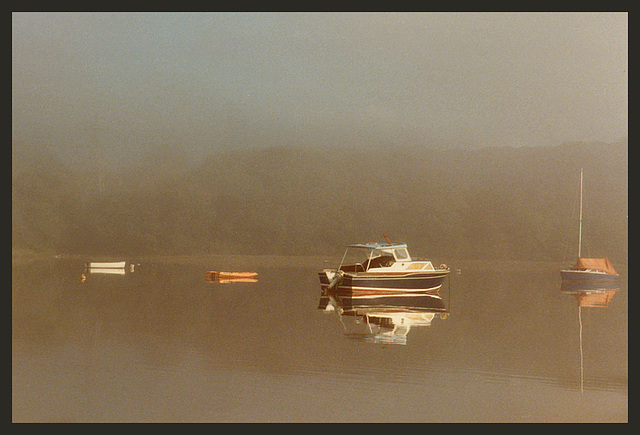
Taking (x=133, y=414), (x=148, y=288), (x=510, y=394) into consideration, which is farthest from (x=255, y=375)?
(x=148, y=288)

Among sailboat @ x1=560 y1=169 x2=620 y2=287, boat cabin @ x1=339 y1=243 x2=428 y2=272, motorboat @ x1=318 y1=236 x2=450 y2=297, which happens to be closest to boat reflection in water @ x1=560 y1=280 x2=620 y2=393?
sailboat @ x1=560 y1=169 x2=620 y2=287

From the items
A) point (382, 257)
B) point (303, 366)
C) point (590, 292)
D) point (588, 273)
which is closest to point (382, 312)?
point (382, 257)

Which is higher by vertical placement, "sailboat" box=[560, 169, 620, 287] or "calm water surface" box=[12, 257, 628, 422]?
"sailboat" box=[560, 169, 620, 287]

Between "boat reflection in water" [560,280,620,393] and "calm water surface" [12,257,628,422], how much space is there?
7.44 metres

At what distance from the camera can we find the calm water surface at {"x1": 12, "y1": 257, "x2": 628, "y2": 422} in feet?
69.9

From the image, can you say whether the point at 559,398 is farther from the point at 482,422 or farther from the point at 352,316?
the point at 352,316

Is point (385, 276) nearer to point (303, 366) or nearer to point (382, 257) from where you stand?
point (382, 257)

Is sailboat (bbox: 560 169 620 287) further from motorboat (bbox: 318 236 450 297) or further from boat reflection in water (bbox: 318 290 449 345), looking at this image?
motorboat (bbox: 318 236 450 297)

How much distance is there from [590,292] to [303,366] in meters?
53.9

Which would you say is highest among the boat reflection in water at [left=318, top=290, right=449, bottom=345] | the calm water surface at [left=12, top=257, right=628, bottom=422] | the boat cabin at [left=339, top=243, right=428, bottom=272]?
the boat cabin at [left=339, top=243, right=428, bottom=272]

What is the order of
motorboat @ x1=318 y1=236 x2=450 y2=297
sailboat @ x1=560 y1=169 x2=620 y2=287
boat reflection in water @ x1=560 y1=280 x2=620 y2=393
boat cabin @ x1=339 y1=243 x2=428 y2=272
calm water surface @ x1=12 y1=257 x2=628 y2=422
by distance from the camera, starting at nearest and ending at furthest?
calm water surface @ x1=12 y1=257 x2=628 y2=422
motorboat @ x1=318 y1=236 x2=450 y2=297
boat cabin @ x1=339 y1=243 x2=428 y2=272
boat reflection in water @ x1=560 y1=280 x2=620 y2=393
sailboat @ x1=560 y1=169 x2=620 y2=287

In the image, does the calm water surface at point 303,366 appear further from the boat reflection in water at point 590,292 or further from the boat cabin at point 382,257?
the boat cabin at point 382,257

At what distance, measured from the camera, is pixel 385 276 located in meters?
56.0

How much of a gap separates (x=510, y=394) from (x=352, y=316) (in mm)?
21527
